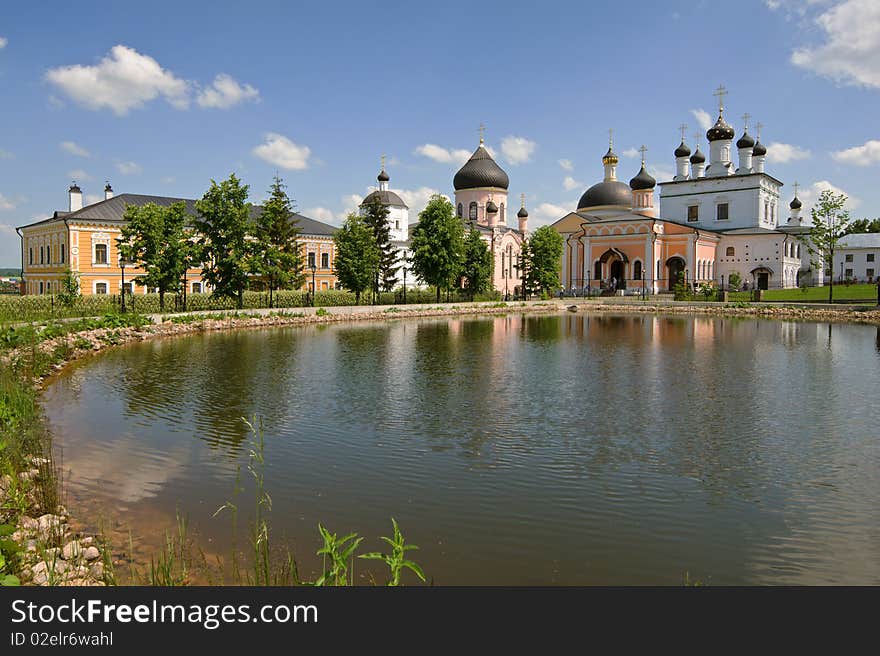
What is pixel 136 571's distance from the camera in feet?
16.4

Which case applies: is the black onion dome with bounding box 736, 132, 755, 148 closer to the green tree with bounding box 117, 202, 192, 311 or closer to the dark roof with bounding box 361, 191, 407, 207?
the dark roof with bounding box 361, 191, 407, 207

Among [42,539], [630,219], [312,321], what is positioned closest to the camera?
[42,539]

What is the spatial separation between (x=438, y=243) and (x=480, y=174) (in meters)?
21.9

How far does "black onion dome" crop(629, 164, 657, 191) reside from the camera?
2562 inches

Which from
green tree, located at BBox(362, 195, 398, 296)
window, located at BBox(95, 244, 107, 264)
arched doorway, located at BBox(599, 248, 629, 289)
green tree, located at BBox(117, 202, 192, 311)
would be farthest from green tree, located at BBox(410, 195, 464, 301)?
arched doorway, located at BBox(599, 248, 629, 289)

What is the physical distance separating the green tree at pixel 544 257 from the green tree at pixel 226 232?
27.6m

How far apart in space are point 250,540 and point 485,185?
60.1m

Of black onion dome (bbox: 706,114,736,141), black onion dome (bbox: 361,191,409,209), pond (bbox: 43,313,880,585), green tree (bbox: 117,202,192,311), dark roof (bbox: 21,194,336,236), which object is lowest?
pond (bbox: 43,313,880,585)

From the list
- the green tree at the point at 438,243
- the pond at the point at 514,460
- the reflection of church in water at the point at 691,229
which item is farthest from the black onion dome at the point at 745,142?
the pond at the point at 514,460

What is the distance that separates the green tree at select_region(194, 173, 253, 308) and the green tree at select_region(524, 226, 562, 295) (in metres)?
27.6

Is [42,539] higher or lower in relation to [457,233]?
lower

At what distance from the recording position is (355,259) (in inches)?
1602
